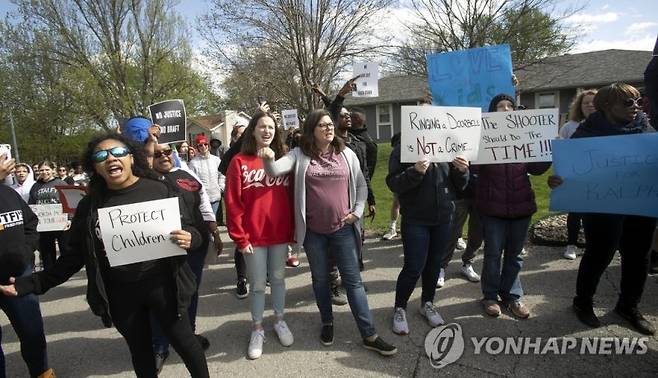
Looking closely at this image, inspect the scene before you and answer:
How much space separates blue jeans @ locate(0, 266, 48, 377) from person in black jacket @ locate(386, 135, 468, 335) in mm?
2769

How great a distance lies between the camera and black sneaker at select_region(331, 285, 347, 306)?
423 centimetres

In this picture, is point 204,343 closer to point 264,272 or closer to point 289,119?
point 264,272

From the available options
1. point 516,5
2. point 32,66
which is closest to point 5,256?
point 516,5

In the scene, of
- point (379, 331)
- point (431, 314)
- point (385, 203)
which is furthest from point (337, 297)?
point (385, 203)

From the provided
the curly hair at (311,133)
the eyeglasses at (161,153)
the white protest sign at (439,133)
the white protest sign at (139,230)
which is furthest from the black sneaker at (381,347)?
the eyeglasses at (161,153)

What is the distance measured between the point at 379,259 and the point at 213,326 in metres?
2.45

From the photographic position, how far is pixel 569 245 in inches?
199

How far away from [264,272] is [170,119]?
9.04 ft

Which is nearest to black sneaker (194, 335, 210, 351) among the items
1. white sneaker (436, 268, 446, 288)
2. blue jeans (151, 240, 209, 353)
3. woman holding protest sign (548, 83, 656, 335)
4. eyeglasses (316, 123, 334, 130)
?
blue jeans (151, 240, 209, 353)

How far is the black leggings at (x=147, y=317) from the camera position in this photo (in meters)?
2.43

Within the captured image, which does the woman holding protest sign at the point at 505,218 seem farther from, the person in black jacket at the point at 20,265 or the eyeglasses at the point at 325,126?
the person in black jacket at the point at 20,265

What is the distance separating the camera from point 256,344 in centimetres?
339

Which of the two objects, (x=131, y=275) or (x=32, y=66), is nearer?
(x=131, y=275)

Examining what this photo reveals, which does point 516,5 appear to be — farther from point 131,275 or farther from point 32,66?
point 32,66
